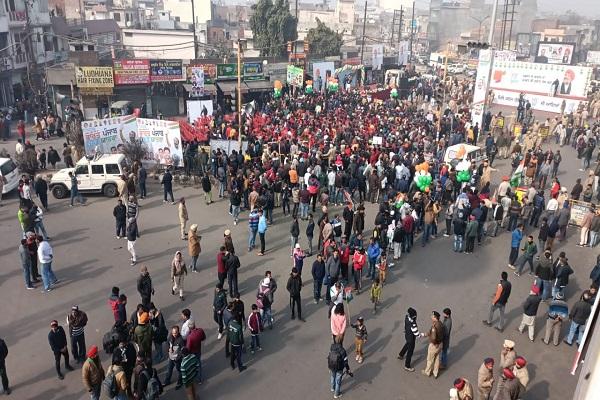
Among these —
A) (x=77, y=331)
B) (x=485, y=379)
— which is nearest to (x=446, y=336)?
(x=485, y=379)

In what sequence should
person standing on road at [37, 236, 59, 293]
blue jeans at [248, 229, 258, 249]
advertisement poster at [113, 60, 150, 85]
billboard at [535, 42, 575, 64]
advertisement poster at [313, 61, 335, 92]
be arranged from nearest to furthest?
person standing on road at [37, 236, 59, 293] → blue jeans at [248, 229, 258, 249] → advertisement poster at [113, 60, 150, 85] → advertisement poster at [313, 61, 335, 92] → billboard at [535, 42, 575, 64]

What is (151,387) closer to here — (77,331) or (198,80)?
(77,331)

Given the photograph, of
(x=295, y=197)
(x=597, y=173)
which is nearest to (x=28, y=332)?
(x=295, y=197)

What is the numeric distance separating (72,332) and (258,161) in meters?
11.8

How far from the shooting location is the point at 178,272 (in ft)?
40.4

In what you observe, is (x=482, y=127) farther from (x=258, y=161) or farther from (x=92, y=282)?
(x=92, y=282)

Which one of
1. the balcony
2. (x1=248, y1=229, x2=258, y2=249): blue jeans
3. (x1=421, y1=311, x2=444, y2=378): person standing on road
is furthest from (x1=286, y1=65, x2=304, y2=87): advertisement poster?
(x1=421, y1=311, x2=444, y2=378): person standing on road

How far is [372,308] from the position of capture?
12633mm

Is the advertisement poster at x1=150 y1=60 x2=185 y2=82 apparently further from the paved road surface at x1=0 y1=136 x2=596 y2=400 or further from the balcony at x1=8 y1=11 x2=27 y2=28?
the paved road surface at x1=0 y1=136 x2=596 y2=400

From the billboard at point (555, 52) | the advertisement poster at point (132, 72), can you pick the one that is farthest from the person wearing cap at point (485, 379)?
the billboard at point (555, 52)

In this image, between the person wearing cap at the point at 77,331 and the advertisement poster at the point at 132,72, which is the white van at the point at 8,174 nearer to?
the person wearing cap at the point at 77,331

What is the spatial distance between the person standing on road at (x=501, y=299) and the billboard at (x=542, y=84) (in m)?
32.3

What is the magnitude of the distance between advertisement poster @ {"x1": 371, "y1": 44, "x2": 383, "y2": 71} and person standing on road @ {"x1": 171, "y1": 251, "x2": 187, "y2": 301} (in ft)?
133

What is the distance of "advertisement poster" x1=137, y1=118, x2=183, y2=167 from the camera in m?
21.0
